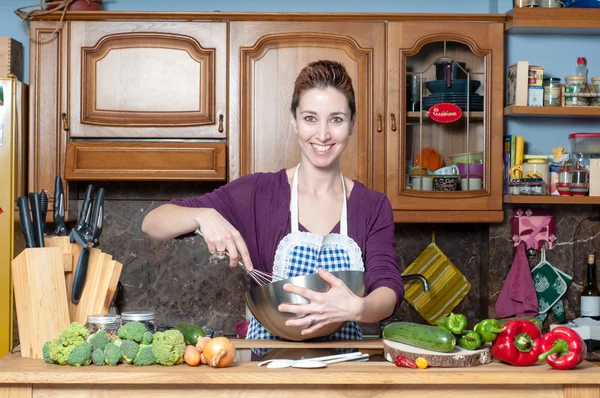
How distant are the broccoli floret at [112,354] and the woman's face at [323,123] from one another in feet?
2.32

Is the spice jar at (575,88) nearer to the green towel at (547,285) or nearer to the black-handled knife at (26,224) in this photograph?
the green towel at (547,285)

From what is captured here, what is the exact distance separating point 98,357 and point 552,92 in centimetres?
229

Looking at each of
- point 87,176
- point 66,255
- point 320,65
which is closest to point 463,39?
point 320,65

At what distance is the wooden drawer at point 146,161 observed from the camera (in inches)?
120

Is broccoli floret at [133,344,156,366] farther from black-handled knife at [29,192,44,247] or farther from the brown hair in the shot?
the brown hair

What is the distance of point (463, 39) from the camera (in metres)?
3.10

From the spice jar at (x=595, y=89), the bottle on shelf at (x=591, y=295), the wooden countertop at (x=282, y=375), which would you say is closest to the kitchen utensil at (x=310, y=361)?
Result: the wooden countertop at (x=282, y=375)

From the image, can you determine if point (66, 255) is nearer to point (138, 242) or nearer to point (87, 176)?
point (87, 176)

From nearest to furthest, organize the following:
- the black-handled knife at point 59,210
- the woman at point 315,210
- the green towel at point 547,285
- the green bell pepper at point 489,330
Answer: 1. the green bell pepper at point 489,330
2. the black-handled knife at point 59,210
3. the woman at point 315,210
4. the green towel at point 547,285

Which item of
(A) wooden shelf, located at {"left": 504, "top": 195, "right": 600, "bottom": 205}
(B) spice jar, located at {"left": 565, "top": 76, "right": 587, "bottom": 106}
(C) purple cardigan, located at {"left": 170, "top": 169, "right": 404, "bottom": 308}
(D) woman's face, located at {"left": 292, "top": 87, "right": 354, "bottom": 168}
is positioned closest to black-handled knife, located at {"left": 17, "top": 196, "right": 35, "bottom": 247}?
(C) purple cardigan, located at {"left": 170, "top": 169, "right": 404, "bottom": 308}

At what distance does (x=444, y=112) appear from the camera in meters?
3.10

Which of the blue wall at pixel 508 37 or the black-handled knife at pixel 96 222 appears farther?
the blue wall at pixel 508 37

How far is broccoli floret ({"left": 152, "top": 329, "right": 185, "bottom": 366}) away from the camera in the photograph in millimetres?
1419

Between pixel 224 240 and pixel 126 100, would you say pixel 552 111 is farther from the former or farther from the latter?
pixel 224 240
